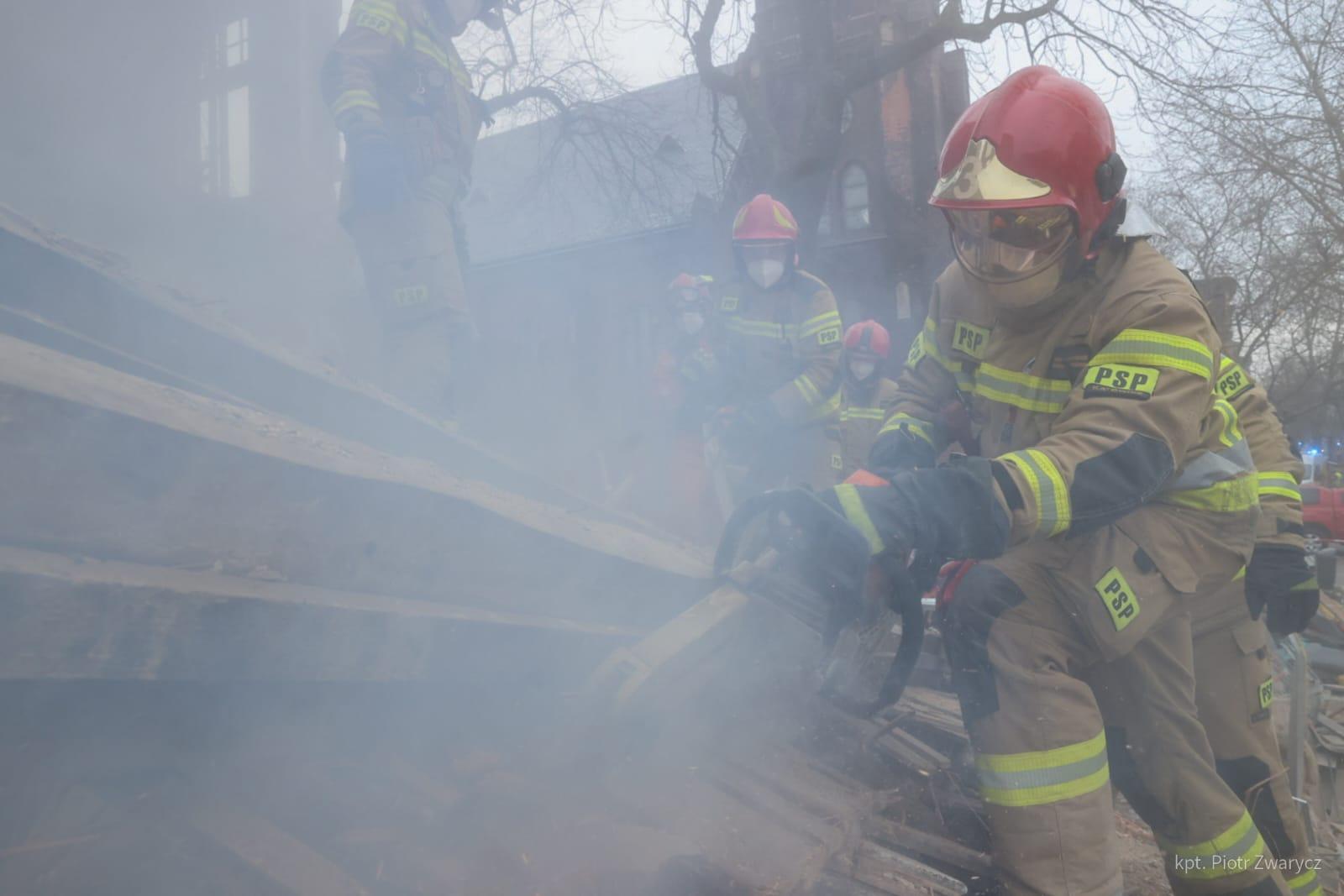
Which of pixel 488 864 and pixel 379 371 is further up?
pixel 379 371

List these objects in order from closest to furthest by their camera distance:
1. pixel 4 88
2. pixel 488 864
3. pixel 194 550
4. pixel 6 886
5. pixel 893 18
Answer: pixel 6 886, pixel 194 550, pixel 488 864, pixel 4 88, pixel 893 18

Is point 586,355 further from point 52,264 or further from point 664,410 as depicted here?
point 52,264

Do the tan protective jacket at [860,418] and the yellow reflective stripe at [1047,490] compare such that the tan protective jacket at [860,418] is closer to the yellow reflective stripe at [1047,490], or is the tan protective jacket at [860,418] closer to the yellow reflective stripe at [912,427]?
the yellow reflective stripe at [912,427]

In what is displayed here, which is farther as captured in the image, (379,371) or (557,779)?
(379,371)

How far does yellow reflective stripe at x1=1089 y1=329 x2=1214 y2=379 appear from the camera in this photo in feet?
6.10

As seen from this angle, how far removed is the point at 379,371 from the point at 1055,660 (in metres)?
3.81

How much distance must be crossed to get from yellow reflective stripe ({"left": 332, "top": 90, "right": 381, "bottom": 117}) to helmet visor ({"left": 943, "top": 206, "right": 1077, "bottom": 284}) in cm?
314

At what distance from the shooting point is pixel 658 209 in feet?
41.2

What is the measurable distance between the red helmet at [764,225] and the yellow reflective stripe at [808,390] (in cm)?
82

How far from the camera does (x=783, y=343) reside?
5129mm

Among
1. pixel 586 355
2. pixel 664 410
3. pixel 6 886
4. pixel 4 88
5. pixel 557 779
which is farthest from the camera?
pixel 586 355

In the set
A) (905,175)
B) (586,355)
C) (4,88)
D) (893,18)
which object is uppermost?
(893,18)

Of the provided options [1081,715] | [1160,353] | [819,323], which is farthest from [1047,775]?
[819,323]

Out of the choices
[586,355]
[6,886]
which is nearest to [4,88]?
[6,886]
